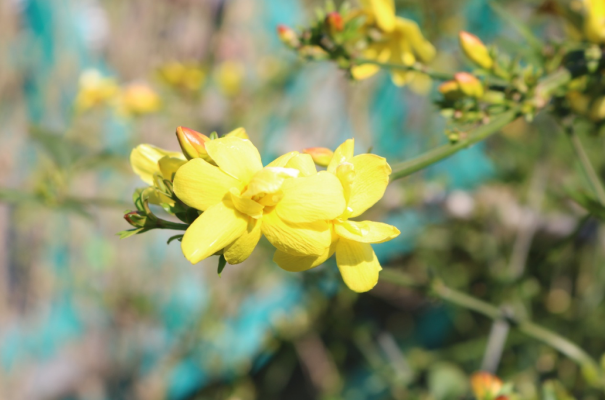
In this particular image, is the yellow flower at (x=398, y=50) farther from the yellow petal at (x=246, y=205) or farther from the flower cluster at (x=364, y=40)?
the yellow petal at (x=246, y=205)

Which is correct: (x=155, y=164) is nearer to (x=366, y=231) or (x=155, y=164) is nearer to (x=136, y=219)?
(x=136, y=219)

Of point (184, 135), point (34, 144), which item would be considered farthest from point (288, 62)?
point (184, 135)

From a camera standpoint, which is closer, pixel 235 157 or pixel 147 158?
pixel 235 157

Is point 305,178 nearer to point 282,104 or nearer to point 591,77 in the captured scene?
point 591,77

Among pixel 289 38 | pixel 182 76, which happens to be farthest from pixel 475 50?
pixel 182 76

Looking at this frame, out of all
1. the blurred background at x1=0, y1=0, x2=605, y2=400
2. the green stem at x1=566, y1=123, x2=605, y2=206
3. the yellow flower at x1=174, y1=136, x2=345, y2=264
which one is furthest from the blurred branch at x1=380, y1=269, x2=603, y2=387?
the blurred background at x1=0, y1=0, x2=605, y2=400

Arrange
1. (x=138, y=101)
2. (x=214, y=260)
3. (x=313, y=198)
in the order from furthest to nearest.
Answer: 1. (x=214, y=260)
2. (x=138, y=101)
3. (x=313, y=198)

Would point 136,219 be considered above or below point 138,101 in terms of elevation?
above
